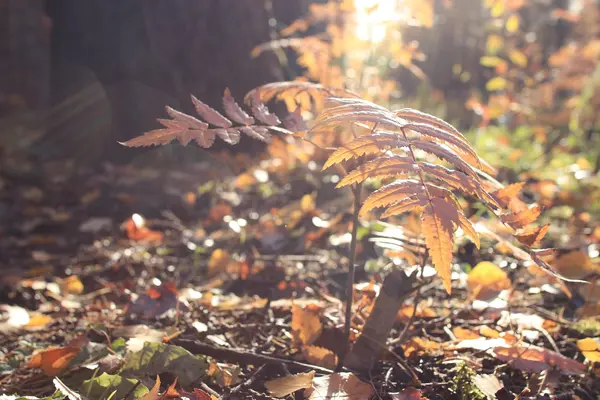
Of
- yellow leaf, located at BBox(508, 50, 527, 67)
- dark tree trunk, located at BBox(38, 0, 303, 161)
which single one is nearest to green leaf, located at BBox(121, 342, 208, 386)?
dark tree trunk, located at BBox(38, 0, 303, 161)

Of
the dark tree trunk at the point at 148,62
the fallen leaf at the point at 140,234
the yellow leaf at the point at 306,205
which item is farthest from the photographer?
the dark tree trunk at the point at 148,62

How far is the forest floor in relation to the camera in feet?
4.35

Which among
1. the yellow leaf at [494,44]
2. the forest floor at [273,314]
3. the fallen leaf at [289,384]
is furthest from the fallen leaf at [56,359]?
the yellow leaf at [494,44]

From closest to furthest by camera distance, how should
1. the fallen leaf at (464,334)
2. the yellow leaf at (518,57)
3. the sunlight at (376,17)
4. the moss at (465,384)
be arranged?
the moss at (465,384)
the fallen leaf at (464,334)
the sunlight at (376,17)
the yellow leaf at (518,57)

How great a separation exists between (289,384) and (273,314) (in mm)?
578

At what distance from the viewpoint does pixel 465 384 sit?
1306 mm

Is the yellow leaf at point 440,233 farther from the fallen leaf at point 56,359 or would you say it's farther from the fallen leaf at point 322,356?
the fallen leaf at point 56,359

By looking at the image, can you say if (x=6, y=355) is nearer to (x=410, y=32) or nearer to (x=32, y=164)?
(x=32, y=164)

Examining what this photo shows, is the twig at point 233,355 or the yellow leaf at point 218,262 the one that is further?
the yellow leaf at point 218,262

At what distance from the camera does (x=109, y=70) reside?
448cm

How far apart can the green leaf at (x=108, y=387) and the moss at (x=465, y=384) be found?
659 millimetres

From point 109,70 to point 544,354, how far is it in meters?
3.89

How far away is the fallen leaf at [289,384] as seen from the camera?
3.92 ft

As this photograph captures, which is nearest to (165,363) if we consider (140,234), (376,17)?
(140,234)
